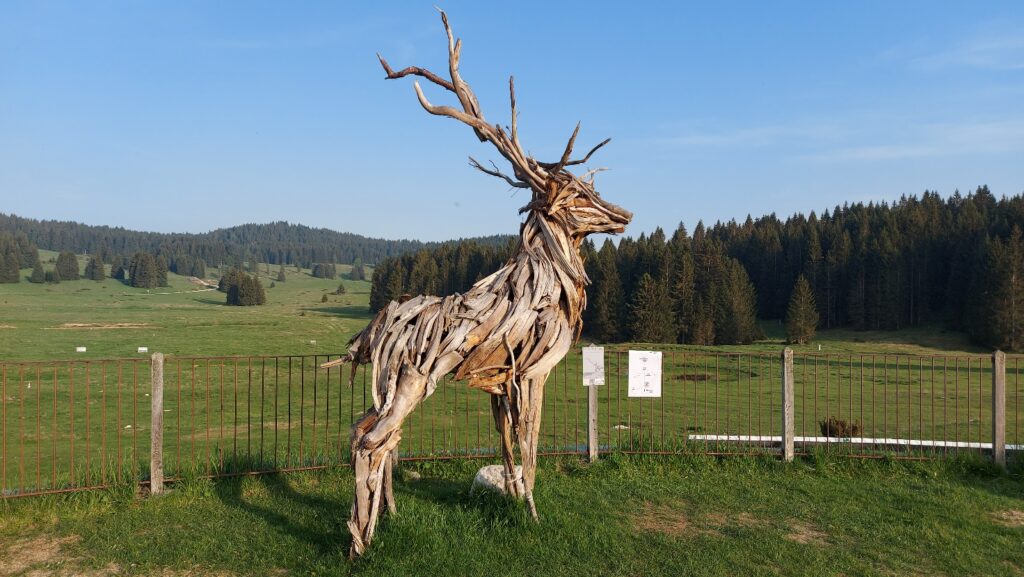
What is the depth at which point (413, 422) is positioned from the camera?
17.2 meters

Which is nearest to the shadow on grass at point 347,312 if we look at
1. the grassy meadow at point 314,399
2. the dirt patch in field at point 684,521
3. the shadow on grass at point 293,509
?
the grassy meadow at point 314,399

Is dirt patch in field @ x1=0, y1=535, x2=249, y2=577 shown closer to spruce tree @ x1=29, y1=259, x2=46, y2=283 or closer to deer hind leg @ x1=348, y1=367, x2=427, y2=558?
deer hind leg @ x1=348, y1=367, x2=427, y2=558

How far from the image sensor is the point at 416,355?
20.0 feet

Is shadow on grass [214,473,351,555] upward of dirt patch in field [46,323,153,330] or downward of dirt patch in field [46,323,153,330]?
upward

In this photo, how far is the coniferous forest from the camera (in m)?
52.8

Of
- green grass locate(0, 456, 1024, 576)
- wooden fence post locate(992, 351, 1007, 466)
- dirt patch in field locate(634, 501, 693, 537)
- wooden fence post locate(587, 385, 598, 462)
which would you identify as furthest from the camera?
wooden fence post locate(587, 385, 598, 462)

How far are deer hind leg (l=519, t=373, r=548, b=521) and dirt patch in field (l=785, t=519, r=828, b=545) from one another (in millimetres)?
2622

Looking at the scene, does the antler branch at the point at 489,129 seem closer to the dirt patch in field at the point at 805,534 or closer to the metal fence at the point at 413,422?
the metal fence at the point at 413,422

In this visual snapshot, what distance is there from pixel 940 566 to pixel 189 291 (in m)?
120

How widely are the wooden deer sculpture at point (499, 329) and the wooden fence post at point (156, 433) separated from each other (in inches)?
122

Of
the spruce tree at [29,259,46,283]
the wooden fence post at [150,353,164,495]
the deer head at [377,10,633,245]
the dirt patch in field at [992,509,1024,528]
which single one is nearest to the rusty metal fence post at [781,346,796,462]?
the dirt patch in field at [992,509,1024,528]

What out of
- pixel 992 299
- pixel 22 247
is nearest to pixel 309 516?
pixel 992 299

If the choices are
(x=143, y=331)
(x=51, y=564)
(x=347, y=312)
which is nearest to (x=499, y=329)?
(x=51, y=564)

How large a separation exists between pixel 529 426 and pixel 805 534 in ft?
10.1
